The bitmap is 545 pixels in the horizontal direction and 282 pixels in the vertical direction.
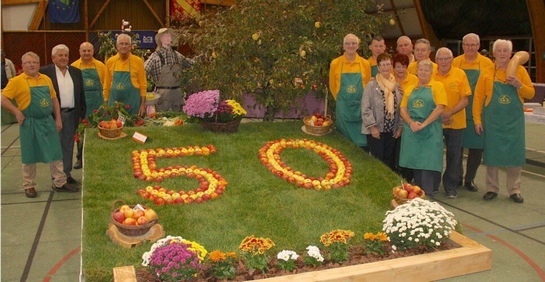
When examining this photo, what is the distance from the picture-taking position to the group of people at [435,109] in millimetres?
5199

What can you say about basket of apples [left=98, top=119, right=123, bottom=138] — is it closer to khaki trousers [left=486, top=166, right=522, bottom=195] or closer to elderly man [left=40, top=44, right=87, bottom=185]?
elderly man [left=40, top=44, right=87, bottom=185]

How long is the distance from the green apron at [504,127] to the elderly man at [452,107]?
29cm

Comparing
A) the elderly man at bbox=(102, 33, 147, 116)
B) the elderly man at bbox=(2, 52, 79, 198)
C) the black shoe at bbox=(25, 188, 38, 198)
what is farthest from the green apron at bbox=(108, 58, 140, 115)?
the black shoe at bbox=(25, 188, 38, 198)

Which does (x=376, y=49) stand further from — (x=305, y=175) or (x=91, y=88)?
(x=91, y=88)

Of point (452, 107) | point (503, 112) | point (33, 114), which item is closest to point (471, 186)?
point (503, 112)

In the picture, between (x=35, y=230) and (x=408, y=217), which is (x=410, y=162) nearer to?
(x=408, y=217)

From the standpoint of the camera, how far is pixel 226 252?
11.9 ft

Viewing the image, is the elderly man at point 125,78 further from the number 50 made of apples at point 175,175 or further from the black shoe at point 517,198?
the black shoe at point 517,198

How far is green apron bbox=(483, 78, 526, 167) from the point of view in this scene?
18.5 feet

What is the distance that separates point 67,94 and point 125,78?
80 cm

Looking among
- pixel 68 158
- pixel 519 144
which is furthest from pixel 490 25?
pixel 68 158

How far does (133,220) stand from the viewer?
12.0ft

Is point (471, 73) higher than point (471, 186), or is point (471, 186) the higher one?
point (471, 73)

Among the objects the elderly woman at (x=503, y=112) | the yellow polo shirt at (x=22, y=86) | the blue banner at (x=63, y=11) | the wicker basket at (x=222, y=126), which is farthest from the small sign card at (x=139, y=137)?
the blue banner at (x=63, y=11)
